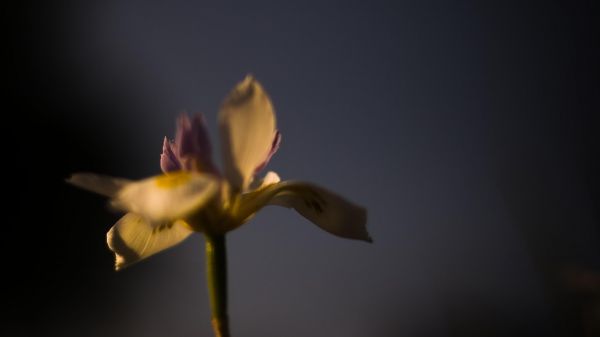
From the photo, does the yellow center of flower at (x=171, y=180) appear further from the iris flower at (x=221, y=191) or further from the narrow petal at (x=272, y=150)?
the narrow petal at (x=272, y=150)

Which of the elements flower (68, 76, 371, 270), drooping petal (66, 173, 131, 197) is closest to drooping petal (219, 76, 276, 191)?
flower (68, 76, 371, 270)

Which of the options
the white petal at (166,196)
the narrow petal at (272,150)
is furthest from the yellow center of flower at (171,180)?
the narrow petal at (272,150)

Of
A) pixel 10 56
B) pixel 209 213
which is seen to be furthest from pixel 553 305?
pixel 10 56

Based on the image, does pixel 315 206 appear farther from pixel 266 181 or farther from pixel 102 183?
pixel 102 183

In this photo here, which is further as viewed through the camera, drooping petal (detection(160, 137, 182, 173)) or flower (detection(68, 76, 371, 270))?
drooping petal (detection(160, 137, 182, 173))

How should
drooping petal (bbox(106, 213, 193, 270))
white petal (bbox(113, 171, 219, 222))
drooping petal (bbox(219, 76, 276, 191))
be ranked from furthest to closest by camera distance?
drooping petal (bbox(106, 213, 193, 270)), drooping petal (bbox(219, 76, 276, 191)), white petal (bbox(113, 171, 219, 222))

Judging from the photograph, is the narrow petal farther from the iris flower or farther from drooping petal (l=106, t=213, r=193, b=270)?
drooping petal (l=106, t=213, r=193, b=270)
